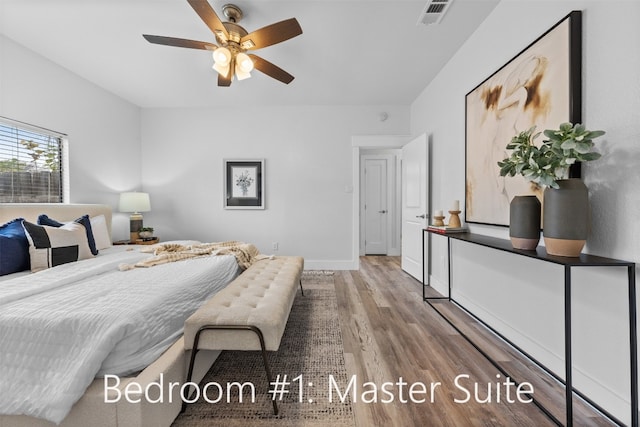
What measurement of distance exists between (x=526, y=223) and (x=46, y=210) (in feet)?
13.1

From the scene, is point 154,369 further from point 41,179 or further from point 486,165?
point 41,179

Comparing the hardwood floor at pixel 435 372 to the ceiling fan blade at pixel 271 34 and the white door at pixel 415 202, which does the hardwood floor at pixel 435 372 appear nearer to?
the white door at pixel 415 202

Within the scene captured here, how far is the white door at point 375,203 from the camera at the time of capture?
235 inches

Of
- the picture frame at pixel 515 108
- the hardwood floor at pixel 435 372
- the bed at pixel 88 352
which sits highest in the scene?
the picture frame at pixel 515 108

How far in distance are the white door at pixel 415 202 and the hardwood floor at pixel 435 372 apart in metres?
1.06

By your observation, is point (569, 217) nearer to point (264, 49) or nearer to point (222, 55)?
point (222, 55)

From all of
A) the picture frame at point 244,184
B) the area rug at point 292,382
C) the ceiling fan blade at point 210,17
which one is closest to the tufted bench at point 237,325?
the area rug at point 292,382

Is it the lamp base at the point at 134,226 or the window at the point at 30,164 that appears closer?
the window at the point at 30,164

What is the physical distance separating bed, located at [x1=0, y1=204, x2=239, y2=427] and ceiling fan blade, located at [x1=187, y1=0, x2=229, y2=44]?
1.77 meters

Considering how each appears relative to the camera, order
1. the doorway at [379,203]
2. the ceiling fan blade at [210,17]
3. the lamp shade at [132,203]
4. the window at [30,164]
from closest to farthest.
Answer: the ceiling fan blade at [210,17]
the window at [30,164]
the lamp shade at [132,203]
the doorway at [379,203]

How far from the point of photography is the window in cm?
254

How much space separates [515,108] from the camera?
192cm

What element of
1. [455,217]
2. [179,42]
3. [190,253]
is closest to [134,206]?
[190,253]

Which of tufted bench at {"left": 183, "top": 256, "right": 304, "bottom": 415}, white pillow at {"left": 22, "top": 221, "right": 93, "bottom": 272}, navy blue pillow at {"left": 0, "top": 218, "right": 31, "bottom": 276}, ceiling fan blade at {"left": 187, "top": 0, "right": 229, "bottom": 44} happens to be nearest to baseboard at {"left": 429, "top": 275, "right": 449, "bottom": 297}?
tufted bench at {"left": 183, "top": 256, "right": 304, "bottom": 415}
